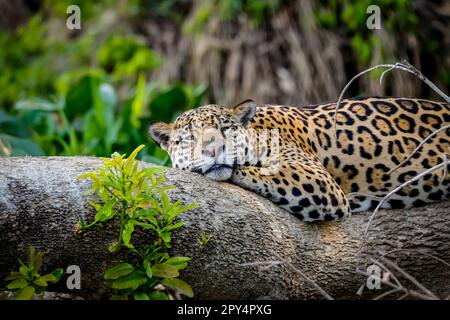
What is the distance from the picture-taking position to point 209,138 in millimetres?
7074

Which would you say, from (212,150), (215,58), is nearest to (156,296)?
(212,150)

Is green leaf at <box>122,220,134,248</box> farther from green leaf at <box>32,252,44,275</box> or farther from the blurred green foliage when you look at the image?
the blurred green foliage

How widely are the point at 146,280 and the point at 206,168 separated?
4.28ft

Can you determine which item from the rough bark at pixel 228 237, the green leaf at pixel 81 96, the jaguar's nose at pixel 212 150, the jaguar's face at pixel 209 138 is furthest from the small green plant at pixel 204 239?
the green leaf at pixel 81 96

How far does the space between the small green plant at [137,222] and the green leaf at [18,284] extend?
22.0 inches

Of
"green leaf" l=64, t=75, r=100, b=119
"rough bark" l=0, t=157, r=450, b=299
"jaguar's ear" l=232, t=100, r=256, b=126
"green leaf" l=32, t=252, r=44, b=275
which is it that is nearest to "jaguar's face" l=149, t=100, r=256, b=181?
"jaguar's ear" l=232, t=100, r=256, b=126

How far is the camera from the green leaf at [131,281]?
595 cm

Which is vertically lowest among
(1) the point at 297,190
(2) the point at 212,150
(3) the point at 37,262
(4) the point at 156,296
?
(4) the point at 156,296

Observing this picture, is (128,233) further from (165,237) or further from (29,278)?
(29,278)

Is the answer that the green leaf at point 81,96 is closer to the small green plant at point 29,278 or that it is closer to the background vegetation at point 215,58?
the background vegetation at point 215,58

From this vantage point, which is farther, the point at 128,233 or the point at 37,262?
the point at 128,233

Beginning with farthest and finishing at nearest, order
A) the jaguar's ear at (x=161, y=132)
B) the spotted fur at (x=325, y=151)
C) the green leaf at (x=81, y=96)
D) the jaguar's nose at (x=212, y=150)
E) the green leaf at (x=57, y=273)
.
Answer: the green leaf at (x=81, y=96) < the jaguar's ear at (x=161, y=132) < the spotted fur at (x=325, y=151) < the jaguar's nose at (x=212, y=150) < the green leaf at (x=57, y=273)

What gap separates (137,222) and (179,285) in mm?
548
